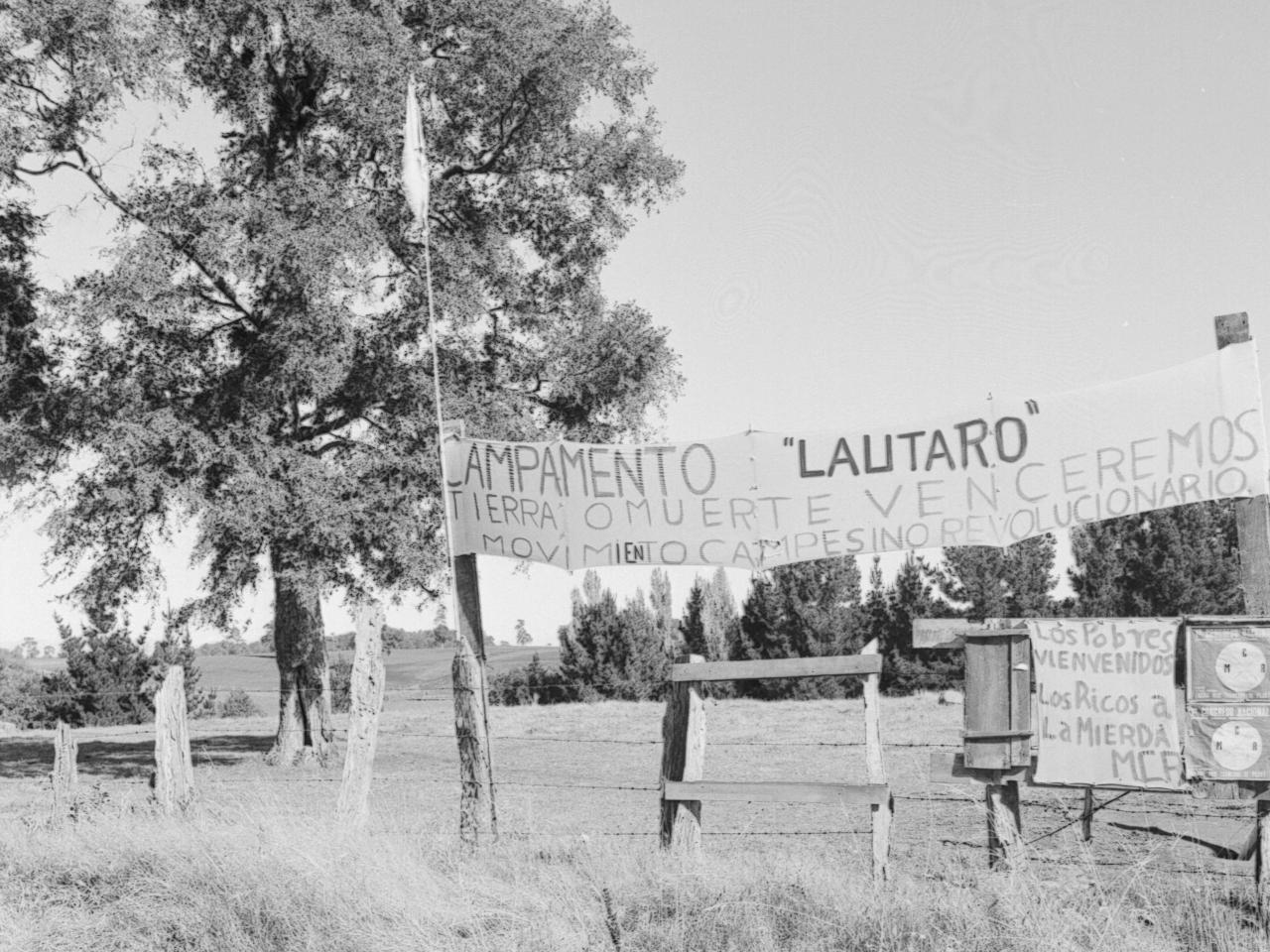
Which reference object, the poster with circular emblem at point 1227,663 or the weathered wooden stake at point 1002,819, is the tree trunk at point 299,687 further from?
the poster with circular emblem at point 1227,663

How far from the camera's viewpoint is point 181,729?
402 inches


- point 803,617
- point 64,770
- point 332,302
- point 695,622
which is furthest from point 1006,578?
point 64,770

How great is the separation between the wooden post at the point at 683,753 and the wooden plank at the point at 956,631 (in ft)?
4.54

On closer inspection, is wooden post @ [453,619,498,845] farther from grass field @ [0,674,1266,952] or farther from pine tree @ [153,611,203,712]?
pine tree @ [153,611,203,712]

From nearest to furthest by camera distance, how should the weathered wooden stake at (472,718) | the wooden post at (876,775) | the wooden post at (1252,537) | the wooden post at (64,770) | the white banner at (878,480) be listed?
the wooden post at (1252,537)
the white banner at (878,480)
the wooden post at (876,775)
the weathered wooden stake at (472,718)
the wooden post at (64,770)

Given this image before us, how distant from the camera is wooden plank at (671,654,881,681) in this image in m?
6.95

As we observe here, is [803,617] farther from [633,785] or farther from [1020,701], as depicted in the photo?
[1020,701]

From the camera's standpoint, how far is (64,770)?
37.7 ft

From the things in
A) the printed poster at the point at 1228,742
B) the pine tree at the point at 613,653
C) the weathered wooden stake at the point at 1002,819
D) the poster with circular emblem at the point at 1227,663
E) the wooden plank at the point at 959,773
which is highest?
the poster with circular emblem at the point at 1227,663

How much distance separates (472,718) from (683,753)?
1.59 meters

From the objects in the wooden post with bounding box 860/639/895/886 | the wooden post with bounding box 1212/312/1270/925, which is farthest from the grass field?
the wooden post with bounding box 1212/312/1270/925

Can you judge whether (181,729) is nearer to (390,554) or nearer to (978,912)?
(978,912)

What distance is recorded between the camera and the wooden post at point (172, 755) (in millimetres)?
9812

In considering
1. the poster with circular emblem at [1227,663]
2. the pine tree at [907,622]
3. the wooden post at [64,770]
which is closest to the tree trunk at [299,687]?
the wooden post at [64,770]
